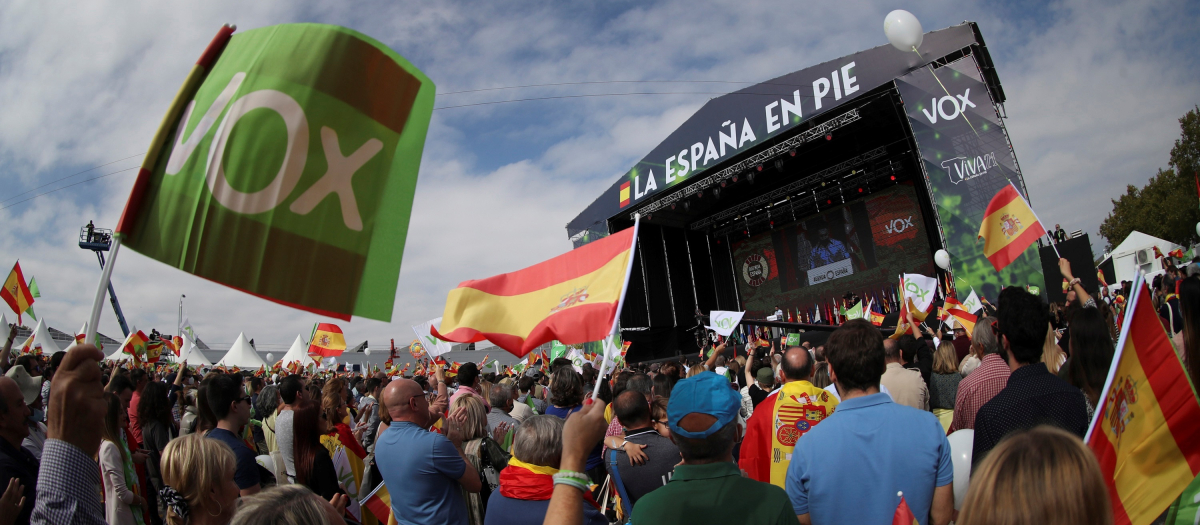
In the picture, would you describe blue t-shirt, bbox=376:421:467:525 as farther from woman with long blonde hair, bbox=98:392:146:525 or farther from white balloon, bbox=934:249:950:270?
white balloon, bbox=934:249:950:270

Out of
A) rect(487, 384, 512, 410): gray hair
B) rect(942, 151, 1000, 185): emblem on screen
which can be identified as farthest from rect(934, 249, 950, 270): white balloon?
rect(487, 384, 512, 410): gray hair

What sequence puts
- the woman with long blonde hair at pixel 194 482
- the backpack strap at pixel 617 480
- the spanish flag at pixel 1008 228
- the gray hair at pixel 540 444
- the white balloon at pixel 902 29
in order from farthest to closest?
1. the white balloon at pixel 902 29
2. the spanish flag at pixel 1008 228
3. the backpack strap at pixel 617 480
4. the gray hair at pixel 540 444
5. the woman with long blonde hair at pixel 194 482

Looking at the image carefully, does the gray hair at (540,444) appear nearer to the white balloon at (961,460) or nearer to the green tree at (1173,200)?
the white balloon at (961,460)

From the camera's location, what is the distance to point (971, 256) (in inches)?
515

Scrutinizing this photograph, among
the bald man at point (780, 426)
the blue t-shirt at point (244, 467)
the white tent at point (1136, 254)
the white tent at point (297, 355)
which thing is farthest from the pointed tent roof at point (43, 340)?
the white tent at point (1136, 254)

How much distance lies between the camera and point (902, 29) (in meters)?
12.5

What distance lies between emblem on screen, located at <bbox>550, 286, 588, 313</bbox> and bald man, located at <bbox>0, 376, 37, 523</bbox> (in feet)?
8.21

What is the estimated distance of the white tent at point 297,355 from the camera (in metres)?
21.7

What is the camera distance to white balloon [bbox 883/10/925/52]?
12.5 metres

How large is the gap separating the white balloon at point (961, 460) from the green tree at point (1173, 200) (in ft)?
86.0

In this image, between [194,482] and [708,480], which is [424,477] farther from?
[708,480]

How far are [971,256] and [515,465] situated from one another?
13024 mm

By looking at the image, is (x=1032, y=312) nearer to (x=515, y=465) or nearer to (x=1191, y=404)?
(x=1191, y=404)

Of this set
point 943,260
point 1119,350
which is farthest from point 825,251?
point 1119,350
